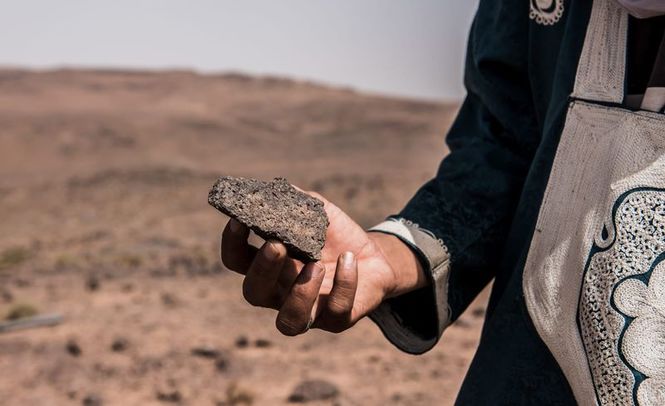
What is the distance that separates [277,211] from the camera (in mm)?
1675

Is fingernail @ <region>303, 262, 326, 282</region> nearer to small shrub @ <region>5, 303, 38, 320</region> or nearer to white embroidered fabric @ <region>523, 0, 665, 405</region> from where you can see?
white embroidered fabric @ <region>523, 0, 665, 405</region>

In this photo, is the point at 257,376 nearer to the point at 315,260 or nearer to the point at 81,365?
the point at 81,365

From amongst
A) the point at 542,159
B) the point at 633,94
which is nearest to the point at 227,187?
the point at 542,159

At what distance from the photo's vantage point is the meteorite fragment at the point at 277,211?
1542mm

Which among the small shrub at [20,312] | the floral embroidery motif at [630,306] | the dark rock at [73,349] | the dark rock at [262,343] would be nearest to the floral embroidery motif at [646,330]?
the floral embroidery motif at [630,306]

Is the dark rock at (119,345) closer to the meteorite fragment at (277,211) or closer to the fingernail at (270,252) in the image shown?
the meteorite fragment at (277,211)

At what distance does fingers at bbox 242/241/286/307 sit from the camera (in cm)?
145

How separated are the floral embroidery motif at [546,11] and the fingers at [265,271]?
0.68 m

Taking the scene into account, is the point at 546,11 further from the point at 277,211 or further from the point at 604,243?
the point at 277,211

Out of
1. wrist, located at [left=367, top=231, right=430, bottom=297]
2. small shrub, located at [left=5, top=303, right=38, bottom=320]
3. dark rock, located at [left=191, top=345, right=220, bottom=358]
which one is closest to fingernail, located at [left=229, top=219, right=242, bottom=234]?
wrist, located at [left=367, top=231, right=430, bottom=297]

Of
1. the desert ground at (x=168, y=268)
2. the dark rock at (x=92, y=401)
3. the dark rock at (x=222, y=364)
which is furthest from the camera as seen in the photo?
the dark rock at (x=222, y=364)

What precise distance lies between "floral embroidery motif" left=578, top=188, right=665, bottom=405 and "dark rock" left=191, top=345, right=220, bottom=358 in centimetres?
644

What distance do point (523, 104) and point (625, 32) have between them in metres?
0.29

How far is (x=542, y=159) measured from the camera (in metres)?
1.55
